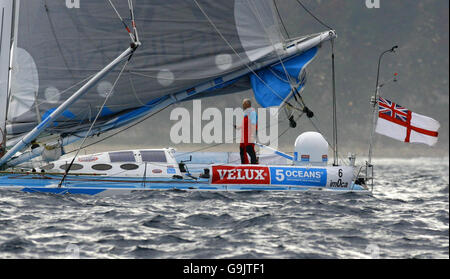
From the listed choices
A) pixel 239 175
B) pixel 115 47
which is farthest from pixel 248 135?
pixel 115 47

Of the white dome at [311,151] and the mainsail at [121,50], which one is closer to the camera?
the white dome at [311,151]

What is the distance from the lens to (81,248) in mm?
10648

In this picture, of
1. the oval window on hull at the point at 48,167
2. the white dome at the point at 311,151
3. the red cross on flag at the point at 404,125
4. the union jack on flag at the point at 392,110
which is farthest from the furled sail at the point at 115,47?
the red cross on flag at the point at 404,125

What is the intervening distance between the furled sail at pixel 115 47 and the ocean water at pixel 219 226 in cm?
366

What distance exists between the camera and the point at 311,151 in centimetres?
1766

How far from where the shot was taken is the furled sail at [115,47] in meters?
18.3

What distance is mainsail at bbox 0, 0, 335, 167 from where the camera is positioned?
60.1 feet

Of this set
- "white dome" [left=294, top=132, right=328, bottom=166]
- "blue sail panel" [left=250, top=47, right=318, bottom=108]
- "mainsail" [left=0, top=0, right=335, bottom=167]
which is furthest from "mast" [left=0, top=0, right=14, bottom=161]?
"white dome" [left=294, top=132, right=328, bottom=166]

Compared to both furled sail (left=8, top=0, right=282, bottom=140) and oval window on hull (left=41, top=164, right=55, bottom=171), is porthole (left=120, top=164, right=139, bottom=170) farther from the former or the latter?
furled sail (left=8, top=0, right=282, bottom=140)

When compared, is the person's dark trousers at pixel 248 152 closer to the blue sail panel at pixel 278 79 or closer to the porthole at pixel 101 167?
the blue sail panel at pixel 278 79

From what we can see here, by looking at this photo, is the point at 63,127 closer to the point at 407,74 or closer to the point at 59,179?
the point at 59,179

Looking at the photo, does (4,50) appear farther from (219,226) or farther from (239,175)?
(219,226)

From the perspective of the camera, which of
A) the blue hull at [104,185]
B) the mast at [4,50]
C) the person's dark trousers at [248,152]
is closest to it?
the blue hull at [104,185]

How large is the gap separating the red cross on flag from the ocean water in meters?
1.71
